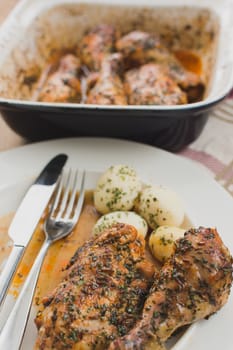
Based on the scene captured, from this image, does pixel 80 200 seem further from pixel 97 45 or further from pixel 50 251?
pixel 97 45

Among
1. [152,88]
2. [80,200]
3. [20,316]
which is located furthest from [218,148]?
[20,316]

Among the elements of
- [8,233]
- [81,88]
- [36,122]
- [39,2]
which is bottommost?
[8,233]

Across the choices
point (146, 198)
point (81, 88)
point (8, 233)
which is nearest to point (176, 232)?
point (146, 198)

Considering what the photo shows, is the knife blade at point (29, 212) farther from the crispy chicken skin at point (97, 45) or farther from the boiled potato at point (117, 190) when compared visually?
the crispy chicken skin at point (97, 45)

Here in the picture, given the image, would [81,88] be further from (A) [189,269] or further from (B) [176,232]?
(A) [189,269]

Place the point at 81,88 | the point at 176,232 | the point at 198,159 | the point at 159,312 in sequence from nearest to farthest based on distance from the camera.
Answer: the point at 159,312, the point at 176,232, the point at 198,159, the point at 81,88

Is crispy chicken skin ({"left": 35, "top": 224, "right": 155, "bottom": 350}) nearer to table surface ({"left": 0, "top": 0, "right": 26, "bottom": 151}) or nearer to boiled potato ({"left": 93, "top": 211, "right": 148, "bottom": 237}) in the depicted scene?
boiled potato ({"left": 93, "top": 211, "right": 148, "bottom": 237})

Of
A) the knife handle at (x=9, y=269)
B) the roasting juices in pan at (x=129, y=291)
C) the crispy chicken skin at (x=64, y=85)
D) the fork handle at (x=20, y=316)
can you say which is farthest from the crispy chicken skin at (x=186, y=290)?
the crispy chicken skin at (x=64, y=85)
